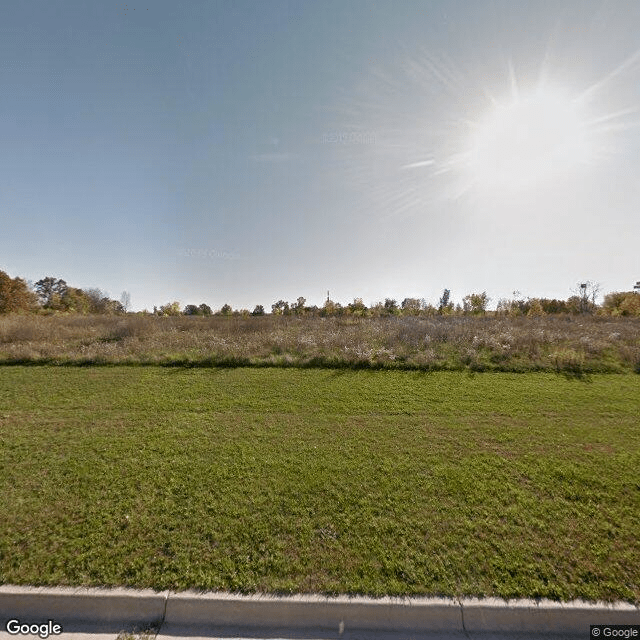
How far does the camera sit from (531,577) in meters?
2.49

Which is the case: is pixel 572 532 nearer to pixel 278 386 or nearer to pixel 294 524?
pixel 294 524

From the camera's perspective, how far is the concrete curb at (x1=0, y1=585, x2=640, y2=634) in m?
2.25

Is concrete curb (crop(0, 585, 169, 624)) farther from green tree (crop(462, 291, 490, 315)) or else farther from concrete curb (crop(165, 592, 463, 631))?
green tree (crop(462, 291, 490, 315))

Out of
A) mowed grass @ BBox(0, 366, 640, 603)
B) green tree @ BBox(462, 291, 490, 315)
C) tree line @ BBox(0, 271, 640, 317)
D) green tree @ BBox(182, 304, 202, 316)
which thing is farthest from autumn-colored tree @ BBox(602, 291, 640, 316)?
green tree @ BBox(182, 304, 202, 316)

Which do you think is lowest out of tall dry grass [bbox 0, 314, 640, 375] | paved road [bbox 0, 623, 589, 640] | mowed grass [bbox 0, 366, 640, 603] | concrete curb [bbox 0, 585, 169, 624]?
paved road [bbox 0, 623, 589, 640]

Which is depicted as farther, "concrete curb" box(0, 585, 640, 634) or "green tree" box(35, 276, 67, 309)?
"green tree" box(35, 276, 67, 309)

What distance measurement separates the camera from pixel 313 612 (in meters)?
2.26

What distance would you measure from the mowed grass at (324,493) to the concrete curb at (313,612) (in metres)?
0.09

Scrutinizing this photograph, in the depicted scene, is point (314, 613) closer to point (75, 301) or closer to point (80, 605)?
point (80, 605)

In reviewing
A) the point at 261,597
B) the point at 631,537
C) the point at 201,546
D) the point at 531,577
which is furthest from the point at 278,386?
the point at 631,537

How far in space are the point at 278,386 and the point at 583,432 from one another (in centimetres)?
661

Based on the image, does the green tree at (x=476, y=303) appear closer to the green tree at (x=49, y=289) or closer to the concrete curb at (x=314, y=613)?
the concrete curb at (x=314, y=613)

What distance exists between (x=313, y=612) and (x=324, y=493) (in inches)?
50.4

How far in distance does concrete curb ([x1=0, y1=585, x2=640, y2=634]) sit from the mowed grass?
0.09 meters
